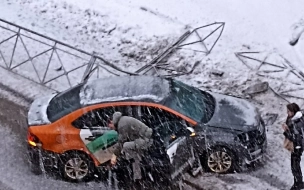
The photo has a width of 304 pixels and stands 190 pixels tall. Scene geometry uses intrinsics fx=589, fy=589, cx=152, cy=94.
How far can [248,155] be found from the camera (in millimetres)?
10180

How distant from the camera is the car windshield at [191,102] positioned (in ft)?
33.0

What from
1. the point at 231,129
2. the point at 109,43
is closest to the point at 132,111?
the point at 231,129

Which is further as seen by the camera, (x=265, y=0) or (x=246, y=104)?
(x=265, y=0)

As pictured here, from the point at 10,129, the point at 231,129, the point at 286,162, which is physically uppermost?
the point at 231,129

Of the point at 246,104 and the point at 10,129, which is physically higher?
the point at 246,104

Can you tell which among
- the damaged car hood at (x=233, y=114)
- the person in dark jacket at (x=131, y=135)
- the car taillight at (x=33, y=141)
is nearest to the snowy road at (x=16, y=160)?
the car taillight at (x=33, y=141)

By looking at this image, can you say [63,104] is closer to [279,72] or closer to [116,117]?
[116,117]

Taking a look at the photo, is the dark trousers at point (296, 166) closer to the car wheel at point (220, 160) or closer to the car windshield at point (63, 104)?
the car wheel at point (220, 160)

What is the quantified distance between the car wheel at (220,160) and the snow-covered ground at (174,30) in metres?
2.32

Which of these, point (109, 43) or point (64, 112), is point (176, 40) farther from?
point (64, 112)

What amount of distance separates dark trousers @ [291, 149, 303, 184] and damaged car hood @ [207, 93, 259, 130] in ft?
3.09

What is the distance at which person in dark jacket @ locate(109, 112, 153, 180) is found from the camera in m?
9.30

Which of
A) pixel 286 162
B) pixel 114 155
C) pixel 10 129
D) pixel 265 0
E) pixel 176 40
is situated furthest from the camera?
pixel 265 0

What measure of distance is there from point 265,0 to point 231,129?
6909mm
